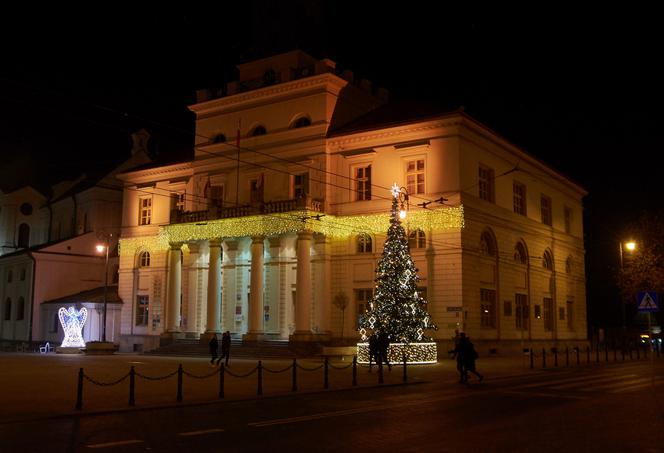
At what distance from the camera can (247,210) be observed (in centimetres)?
4391

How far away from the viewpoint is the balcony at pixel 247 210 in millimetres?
41594

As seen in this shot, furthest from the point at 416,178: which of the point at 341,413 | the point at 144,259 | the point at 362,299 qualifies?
the point at 341,413

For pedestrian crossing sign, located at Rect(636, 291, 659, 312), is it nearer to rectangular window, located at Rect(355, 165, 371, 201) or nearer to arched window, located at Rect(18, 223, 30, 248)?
rectangular window, located at Rect(355, 165, 371, 201)

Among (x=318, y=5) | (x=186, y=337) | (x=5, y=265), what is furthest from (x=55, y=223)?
(x=318, y=5)

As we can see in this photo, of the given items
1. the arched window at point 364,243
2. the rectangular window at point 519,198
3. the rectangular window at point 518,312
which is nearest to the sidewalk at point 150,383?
the arched window at point 364,243

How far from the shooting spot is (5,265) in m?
59.0

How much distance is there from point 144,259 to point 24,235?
22.3m

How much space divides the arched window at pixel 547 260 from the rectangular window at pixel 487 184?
9.18 m

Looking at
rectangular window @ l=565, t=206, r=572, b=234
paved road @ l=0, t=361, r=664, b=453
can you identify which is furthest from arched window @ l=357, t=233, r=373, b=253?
paved road @ l=0, t=361, r=664, b=453

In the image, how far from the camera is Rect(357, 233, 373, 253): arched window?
4256cm

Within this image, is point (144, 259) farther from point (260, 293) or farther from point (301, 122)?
point (301, 122)

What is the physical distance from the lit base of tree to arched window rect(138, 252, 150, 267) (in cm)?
2465

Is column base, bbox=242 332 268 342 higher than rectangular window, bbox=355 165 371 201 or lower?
lower

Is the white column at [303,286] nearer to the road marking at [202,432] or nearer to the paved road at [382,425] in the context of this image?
the paved road at [382,425]
